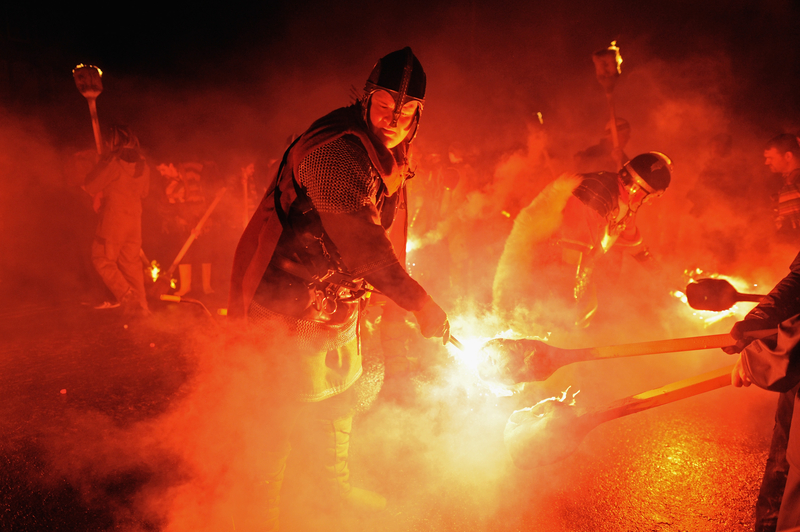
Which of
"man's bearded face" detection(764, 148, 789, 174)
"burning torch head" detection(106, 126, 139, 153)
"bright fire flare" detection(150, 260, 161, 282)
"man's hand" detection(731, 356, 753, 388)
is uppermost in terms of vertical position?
"burning torch head" detection(106, 126, 139, 153)

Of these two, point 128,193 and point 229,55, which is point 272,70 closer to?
point 229,55

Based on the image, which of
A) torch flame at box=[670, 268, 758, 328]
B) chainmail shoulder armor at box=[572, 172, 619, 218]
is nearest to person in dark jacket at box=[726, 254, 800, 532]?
chainmail shoulder armor at box=[572, 172, 619, 218]

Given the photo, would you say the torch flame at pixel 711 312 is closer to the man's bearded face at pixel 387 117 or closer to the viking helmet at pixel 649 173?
the viking helmet at pixel 649 173

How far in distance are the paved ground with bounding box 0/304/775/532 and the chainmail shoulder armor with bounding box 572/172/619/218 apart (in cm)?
158

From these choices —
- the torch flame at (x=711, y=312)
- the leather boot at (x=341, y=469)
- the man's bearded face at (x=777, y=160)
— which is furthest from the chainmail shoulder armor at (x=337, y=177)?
the man's bearded face at (x=777, y=160)

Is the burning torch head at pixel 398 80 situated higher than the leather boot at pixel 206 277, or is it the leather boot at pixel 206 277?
the burning torch head at pixel 398 80

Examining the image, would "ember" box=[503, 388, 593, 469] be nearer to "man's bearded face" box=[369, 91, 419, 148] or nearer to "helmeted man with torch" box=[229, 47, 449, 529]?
"helmeted man with torch" box=[229, 47, 449, 529]

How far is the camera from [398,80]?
2.09m

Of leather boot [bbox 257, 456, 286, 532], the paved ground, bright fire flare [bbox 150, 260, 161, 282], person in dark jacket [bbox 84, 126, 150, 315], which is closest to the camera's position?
leather boot [bbox 257, 456, 286, 532]

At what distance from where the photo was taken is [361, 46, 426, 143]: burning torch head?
209cm

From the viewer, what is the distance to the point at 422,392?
14.2 ft

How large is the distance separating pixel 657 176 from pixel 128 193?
644 cm

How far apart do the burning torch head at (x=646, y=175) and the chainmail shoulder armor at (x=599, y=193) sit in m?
0.15

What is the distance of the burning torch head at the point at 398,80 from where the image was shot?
209 centimetres
